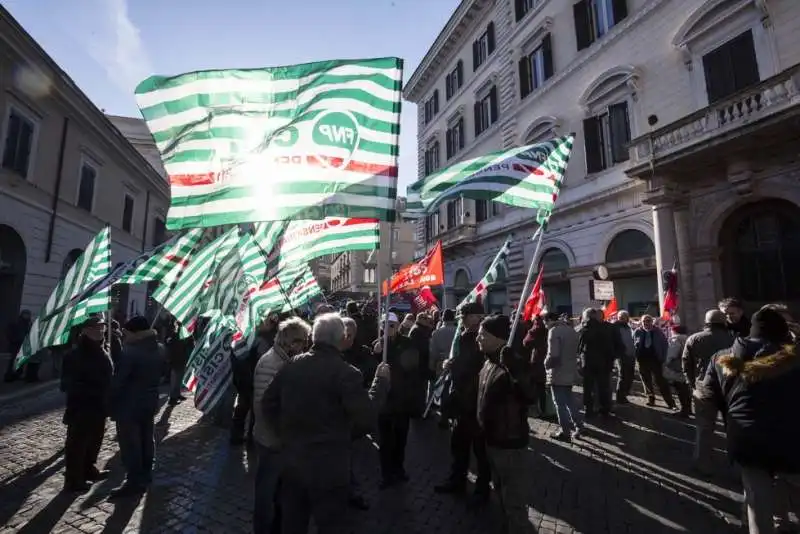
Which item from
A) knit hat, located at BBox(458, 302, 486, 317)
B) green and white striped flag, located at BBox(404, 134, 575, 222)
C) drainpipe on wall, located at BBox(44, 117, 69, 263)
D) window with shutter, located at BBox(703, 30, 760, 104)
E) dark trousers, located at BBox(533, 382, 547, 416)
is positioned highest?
window with shutter, located at BBox(703, 30, 760, 104)

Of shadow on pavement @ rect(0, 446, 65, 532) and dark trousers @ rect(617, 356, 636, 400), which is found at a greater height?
dark trousers @ rect(617, 356, 636, 400)

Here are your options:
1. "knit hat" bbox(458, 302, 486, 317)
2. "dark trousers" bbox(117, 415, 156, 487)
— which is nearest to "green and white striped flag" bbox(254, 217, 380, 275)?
"knit hat" bbox(458, 302, 486, 317)

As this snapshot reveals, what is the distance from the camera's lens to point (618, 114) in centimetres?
1420

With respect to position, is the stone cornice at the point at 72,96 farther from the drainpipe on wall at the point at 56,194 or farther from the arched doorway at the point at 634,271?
the arched doorway at the point at 634,271

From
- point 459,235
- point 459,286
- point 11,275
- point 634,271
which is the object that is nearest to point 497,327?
point 634,271

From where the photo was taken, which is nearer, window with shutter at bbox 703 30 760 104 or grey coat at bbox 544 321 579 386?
grey coat at bbox 544 321 579 386

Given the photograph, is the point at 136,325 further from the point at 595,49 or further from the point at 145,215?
the point at 145,215

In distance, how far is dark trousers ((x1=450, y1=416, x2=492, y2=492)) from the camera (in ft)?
13.7

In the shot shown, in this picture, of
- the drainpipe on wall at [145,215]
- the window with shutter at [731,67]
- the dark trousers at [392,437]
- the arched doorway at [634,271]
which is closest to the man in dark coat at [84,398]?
the dark trousers at [392,437]

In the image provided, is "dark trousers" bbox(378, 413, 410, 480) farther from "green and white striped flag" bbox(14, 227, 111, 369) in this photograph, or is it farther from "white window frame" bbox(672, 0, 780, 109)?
"white window frame" bbox(672, 0, 780, 109)

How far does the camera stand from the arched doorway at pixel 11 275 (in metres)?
12.7

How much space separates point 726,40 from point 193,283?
14.0 meters

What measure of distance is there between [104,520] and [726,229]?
13806 mm

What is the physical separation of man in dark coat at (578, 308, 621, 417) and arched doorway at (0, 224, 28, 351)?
15.6 meters
